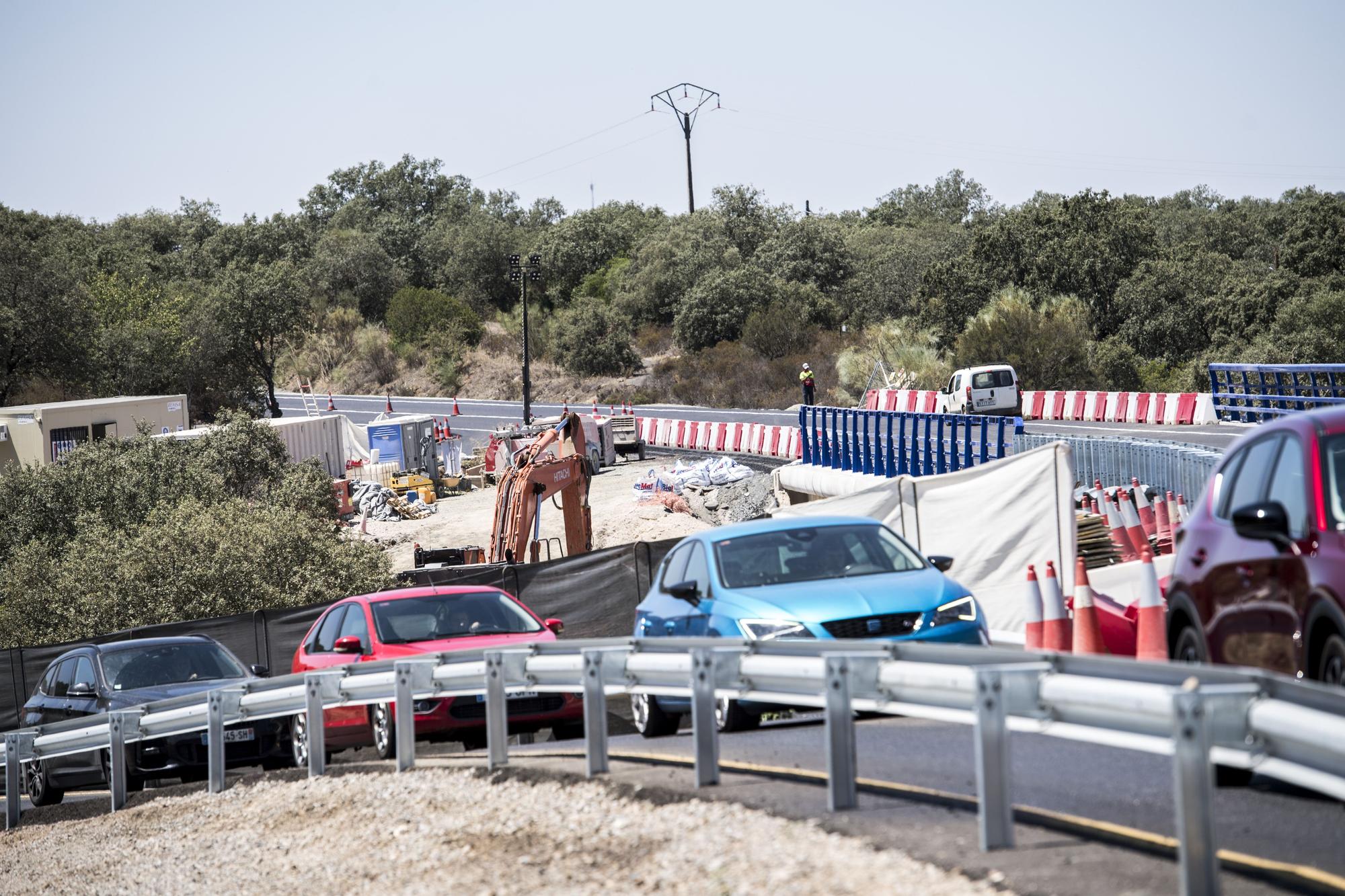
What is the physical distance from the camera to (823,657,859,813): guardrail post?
7086 millimetres

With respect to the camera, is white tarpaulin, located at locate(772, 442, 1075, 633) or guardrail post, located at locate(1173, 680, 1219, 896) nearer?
guardrail post, located at locate(1173, 680, 1219, 896)

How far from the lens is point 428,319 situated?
98.8m

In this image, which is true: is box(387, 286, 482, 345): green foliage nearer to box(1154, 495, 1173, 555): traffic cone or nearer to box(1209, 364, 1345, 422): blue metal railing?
box(1209, 364, 1345, 422): blue metal railing

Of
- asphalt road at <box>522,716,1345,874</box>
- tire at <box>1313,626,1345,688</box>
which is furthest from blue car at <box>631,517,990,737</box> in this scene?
tire at <box>1313,626,1345,688</box>

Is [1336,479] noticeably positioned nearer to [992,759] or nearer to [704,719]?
[992,759]

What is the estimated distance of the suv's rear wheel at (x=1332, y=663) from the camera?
650 centimetres

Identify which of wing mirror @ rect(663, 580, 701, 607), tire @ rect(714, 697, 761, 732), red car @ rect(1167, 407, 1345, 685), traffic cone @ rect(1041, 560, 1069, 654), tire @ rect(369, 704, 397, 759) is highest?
red car @ rect(1167, 407, 1345, 685)

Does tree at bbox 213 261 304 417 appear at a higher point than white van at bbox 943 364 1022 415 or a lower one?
higher

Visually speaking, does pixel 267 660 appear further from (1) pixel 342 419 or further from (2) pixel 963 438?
(1) pixel 342 419

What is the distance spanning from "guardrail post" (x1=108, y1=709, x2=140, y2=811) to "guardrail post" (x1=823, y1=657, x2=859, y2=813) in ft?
26.8

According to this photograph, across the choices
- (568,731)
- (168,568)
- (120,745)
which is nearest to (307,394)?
(168,568)

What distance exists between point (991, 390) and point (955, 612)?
34.2 meters

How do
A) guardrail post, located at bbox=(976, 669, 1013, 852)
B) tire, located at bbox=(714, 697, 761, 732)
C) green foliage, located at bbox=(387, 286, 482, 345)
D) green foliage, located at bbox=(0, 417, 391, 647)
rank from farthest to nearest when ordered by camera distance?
1. green foliage, located at bbox=(387, 286, 482, 345)
2. green foliage, located at bbox=(0, 417, 391, 647)
3. tire, located at bbox=(714, 697, 761, 732)
4. guardrail post, located at bbox=(976, 669, 1013, 852)

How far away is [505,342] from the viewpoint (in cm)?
9700
